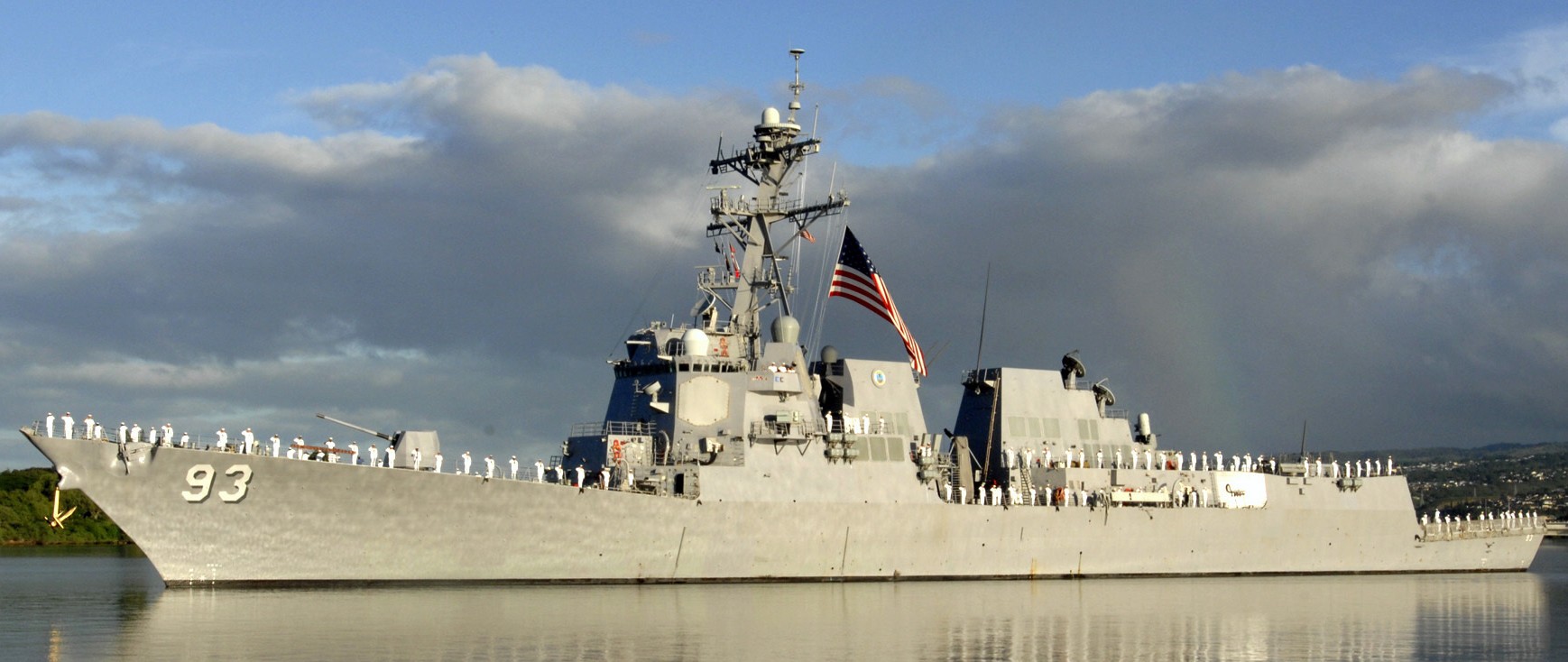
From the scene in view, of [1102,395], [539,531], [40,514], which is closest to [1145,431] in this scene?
[1102,395]

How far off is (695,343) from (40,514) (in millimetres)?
42534

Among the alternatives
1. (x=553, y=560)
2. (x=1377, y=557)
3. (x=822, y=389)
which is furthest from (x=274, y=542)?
(x=1377, y=557)

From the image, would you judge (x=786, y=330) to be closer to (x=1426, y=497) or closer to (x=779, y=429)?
(x=779, y=429)

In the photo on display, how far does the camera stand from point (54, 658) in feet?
55.7

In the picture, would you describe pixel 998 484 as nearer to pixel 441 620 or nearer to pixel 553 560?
pixel 553 560

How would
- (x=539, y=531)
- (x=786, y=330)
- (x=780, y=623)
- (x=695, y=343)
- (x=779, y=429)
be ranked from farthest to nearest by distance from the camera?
(x=786, y=330) < (x=695, y=343) < (x=779, y=429) < (x=539, y=531) < (x=780, y=623)

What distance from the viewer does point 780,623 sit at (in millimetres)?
21375

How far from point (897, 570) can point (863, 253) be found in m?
6.45

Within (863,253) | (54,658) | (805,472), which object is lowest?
(54,658)

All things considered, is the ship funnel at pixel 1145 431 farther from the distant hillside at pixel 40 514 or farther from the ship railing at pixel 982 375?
the distant hillside at pixel 40 514

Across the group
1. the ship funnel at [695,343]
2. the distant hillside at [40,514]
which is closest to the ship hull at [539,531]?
the ship funnel at [695,343]

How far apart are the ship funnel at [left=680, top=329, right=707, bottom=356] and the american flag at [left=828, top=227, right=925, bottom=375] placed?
3.44 m

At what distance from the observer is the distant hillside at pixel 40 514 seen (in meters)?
60.6

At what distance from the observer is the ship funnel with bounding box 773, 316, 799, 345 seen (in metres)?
31.1
